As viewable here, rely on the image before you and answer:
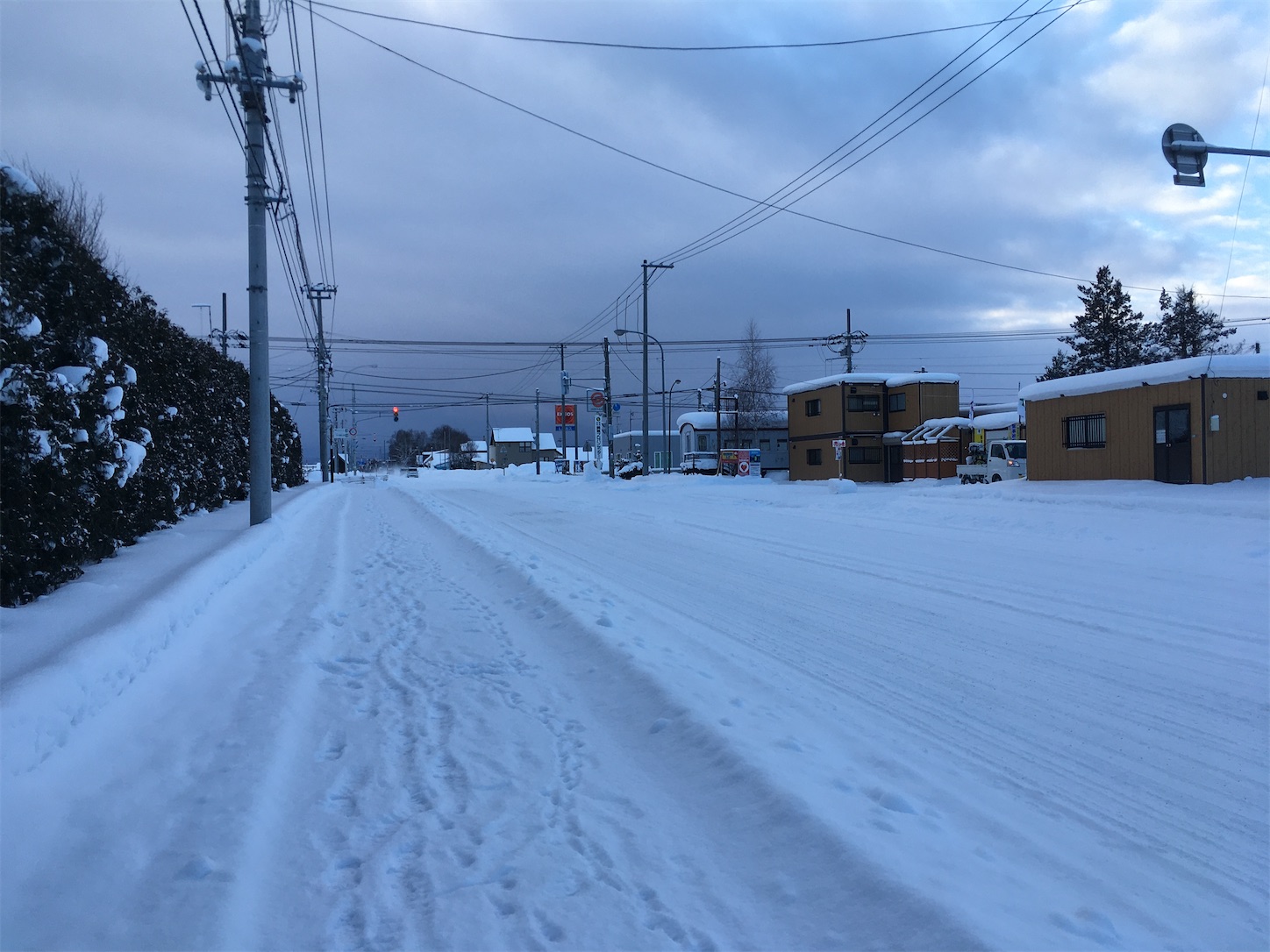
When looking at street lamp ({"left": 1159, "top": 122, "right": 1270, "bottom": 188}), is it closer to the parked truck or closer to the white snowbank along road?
the white snowbank along road

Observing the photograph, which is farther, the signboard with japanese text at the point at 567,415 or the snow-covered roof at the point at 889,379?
the signboard with japanese text at the point at 567,415

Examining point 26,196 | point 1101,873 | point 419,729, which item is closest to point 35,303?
point 26,196

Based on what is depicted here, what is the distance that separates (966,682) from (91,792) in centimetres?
555

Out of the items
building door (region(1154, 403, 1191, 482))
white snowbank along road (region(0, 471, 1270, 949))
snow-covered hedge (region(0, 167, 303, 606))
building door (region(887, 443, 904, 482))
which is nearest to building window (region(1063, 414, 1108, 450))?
building door (region(1154, 403, 1191, 482))

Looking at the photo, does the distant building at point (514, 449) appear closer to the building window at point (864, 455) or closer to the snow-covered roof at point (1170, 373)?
Answer: the building window at point (864, 455)

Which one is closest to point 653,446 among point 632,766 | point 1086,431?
point 1086,431

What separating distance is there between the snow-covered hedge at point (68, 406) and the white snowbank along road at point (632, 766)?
60 cm

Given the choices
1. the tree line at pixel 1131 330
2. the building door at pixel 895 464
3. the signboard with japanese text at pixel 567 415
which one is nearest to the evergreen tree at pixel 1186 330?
the tree line at pixel 1131 330

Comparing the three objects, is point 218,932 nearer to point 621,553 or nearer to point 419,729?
point 419,729

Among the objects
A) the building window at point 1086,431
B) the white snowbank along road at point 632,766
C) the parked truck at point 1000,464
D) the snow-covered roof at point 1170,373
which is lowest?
the white snowbank along road at point 632,766

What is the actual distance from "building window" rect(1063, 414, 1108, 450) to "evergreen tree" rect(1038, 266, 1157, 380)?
1195 inches

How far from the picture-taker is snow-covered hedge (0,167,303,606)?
6.37m

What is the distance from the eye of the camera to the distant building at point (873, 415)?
144 feet

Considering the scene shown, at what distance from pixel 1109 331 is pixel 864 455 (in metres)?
20.8
